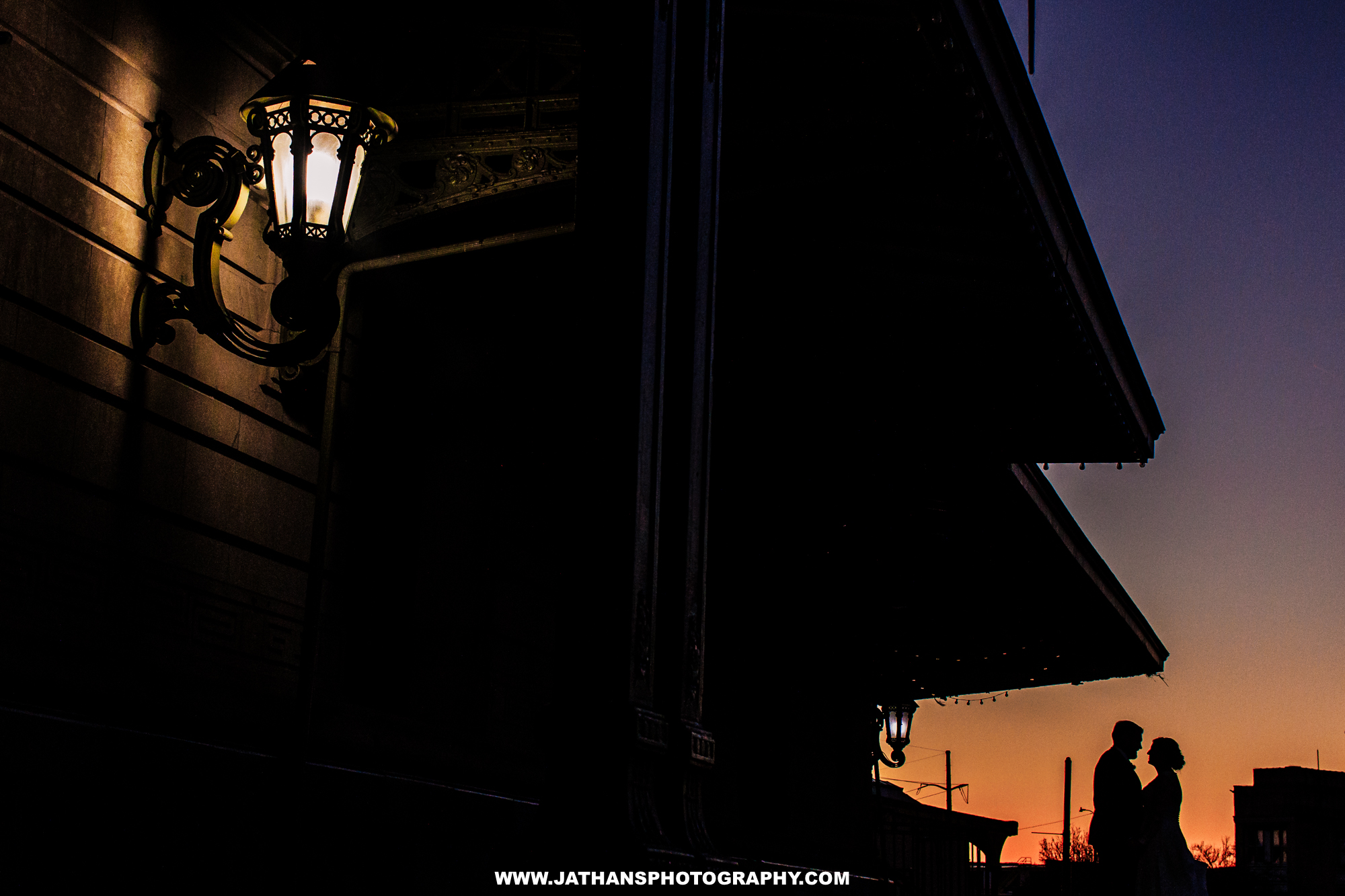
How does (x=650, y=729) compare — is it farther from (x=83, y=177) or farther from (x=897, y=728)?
(x=897, y=728)

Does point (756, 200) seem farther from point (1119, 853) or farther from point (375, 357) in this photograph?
point (1119, 853)

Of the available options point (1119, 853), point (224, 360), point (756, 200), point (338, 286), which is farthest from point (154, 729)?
point (1119, 853)

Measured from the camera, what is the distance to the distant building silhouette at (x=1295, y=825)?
315ft

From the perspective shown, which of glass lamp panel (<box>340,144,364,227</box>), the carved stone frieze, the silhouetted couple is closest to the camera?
glass lamp panel (<box>340,144,364,227</box>)

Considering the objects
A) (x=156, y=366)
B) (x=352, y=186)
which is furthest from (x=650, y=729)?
(x=156, y=366)

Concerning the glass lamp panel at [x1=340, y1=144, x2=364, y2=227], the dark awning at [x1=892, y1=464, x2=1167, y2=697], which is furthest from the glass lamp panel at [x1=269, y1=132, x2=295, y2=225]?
the dark awning at [x1=892, y1=464, x2=1167, y2=697]

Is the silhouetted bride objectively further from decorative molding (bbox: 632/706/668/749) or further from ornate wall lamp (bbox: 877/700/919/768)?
ornate wall lamp (bbox: 877/700/919/768)

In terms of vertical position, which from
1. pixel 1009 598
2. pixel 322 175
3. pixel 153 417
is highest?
pixel 322 175

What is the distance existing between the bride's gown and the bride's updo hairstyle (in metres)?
0.08

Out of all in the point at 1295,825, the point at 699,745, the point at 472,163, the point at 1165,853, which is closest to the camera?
the point at 699,745

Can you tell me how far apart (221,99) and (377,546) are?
245 cm

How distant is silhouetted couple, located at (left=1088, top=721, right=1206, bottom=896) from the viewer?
26.2 feet

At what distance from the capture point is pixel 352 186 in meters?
5.47

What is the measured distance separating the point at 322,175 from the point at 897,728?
15.1 m
